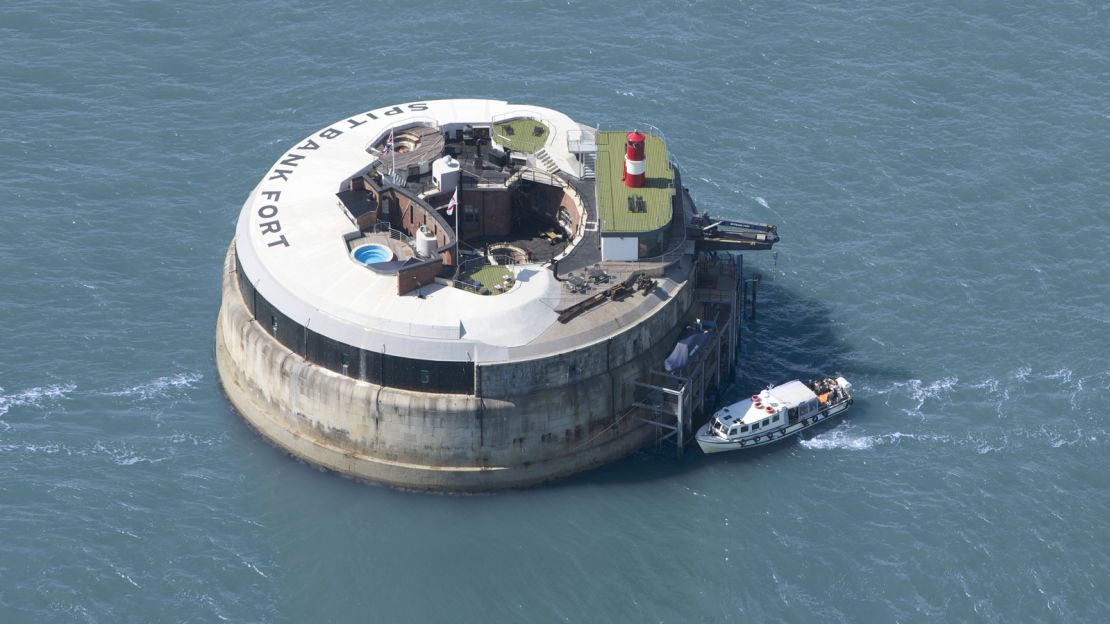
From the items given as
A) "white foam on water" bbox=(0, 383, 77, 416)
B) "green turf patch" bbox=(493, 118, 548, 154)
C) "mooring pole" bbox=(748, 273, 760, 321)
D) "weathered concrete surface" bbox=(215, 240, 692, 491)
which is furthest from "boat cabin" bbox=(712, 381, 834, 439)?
"white foam on water" bbox=(0, 383, 77, 416)

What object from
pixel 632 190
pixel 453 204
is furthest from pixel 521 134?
pixel 632 190

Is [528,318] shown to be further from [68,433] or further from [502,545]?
[68,433]

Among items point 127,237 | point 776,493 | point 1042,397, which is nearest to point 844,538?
point 776,493

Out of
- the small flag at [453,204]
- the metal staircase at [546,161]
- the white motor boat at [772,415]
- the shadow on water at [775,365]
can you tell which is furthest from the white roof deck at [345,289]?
the white motor boat at [772,415]

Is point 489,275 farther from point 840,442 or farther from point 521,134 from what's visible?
point 840,442

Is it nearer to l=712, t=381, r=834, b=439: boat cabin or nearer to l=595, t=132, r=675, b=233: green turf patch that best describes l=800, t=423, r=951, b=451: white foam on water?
l=712, t=381, r=834, b=439: boat cabin
